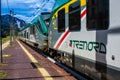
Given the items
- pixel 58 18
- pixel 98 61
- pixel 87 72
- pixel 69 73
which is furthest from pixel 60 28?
pixel 98 61

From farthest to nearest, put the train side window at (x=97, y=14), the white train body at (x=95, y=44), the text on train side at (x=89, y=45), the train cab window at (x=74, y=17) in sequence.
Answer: the train cab window at (x=74, y=17) → the text on train side at (x=89, y=45) → the train side window at (x=97, y=14) → the white train body at (x=95, y=44)

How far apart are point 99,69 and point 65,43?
14.5ft

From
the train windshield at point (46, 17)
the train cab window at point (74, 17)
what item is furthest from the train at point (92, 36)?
the train windshield at point (46, 17)

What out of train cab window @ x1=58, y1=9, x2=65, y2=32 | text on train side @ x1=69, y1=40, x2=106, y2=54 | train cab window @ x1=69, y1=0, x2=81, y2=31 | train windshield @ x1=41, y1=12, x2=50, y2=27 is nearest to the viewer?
text on train side @ x1=69, y1=40, x2=106, y2=54

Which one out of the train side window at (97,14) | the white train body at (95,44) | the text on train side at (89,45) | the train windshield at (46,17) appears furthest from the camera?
the train windshield at (46,17)

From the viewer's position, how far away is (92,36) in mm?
8930

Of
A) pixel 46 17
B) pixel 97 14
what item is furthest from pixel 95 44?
pixel 46 17

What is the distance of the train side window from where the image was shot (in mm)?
7875

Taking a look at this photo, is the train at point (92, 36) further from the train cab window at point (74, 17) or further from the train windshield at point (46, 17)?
the train windshield at point (46, 17)

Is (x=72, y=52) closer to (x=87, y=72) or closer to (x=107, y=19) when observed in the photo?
(x=87, y=72)

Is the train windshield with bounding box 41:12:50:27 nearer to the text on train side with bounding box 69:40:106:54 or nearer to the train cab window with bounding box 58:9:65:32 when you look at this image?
the train cab window with bounding box 58:9:65:32

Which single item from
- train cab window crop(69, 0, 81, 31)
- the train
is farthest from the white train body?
train cab window crop(69, 0, 81, 31)

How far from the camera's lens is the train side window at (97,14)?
7.88 meters

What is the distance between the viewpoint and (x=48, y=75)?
1252cm
